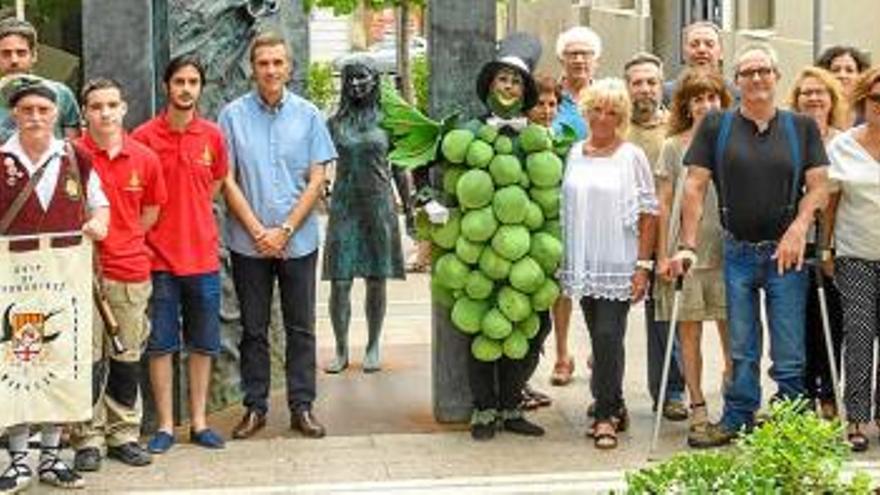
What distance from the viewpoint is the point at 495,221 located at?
8375mm

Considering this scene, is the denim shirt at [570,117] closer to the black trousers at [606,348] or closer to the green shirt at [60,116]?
the black trousers at [606,348]

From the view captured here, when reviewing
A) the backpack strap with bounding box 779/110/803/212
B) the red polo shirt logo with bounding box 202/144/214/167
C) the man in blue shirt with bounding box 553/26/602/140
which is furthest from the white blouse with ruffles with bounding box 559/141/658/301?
the red polo shirt logo with bounding box 202/144/214/167

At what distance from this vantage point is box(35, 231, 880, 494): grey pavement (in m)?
7.78

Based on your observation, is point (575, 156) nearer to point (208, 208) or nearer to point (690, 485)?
point (208, 208)

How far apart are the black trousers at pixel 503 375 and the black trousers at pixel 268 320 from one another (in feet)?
2.81

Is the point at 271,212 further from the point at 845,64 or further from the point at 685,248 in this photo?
the point at 845,64

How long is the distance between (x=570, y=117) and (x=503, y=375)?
1.64 meters

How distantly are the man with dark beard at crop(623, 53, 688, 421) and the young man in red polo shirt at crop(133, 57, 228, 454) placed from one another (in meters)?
2.23

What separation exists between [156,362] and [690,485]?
4164 millimetres

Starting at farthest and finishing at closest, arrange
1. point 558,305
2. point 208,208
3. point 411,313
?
point 411,313 → point 558,305 → point 208,208

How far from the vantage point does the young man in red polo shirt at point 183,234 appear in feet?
26.8

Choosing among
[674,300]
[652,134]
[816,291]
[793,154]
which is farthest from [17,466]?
[816,291]

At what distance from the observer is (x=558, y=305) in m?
9.94

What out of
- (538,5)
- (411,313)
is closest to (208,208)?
(411,313)
